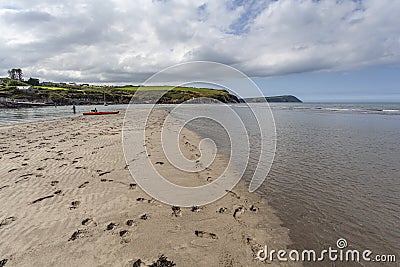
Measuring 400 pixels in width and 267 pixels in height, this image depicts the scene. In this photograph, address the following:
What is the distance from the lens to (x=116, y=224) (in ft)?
18.2

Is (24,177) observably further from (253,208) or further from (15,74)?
(15,74)

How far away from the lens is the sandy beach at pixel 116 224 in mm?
4441

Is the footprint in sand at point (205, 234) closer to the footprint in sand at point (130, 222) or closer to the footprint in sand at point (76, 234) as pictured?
the footprint in sand at point (130, 222)

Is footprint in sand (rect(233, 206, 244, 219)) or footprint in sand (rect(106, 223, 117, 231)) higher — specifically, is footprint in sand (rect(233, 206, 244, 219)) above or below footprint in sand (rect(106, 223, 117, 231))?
below

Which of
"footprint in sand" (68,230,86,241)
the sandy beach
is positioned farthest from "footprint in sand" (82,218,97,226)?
"footprint in sand" (68,230,86,241)

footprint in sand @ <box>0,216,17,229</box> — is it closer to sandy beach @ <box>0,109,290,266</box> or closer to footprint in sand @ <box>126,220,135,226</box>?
sandy beach @ <box>0,109,290,266</box>

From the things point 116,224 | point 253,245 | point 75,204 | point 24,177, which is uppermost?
point 24,177

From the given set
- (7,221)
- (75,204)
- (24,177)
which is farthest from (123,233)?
(24,177)

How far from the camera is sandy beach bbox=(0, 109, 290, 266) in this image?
4441 millimetres

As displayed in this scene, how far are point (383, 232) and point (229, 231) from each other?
3.46 m

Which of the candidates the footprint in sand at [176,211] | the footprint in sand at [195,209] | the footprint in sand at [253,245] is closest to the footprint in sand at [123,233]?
the footprint in sand at [176,211]

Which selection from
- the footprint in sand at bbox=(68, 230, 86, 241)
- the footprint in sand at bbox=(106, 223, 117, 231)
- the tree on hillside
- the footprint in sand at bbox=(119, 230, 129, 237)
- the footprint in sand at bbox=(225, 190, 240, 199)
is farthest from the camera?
the tree on hillside

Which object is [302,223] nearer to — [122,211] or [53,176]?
[122,211]


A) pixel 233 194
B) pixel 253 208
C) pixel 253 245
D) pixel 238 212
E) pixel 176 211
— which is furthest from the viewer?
pixel 233 194
